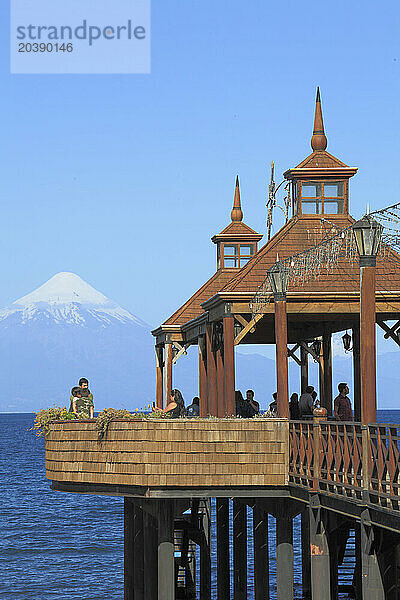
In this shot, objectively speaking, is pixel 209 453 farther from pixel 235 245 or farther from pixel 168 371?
pixel 235 245

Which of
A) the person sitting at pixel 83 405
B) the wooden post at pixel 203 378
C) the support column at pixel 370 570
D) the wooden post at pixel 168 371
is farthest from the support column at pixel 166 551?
the wooden post at pixel 168 371

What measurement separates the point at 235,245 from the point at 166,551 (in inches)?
587

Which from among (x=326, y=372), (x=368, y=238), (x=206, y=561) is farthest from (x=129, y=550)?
(x=368, y=238)

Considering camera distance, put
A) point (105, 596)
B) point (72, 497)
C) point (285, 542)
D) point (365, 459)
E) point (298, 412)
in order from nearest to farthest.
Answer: point (365, 459)
point (285, 542)
point (298, 412)
point (105, 596)
point (72, 497)

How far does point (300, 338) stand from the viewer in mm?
29359

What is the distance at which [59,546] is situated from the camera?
4925 cm

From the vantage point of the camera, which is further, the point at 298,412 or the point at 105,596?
the point at 105,596

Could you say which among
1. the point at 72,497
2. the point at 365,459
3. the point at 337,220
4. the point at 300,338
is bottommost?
the point at 72,497

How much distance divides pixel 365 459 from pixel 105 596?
76.0 feet

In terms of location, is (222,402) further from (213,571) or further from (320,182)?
(213,571)

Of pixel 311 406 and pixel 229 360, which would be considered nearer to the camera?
pixel 229 360

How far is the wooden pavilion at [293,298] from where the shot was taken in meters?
20.7

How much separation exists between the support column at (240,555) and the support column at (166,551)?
6508 mm

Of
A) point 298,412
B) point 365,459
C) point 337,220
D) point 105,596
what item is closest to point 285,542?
point 298,412
